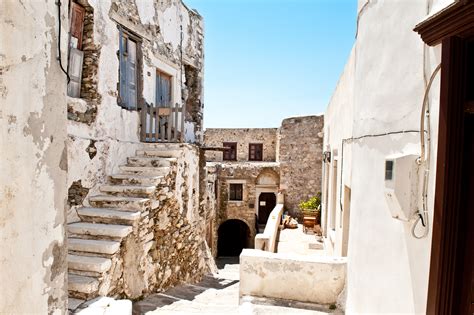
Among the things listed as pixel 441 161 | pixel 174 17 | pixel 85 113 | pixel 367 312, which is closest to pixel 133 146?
pixel 85 113

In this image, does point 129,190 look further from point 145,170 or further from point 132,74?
point 132,74

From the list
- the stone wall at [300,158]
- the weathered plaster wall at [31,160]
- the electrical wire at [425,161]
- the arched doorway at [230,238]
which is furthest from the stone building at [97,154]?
the arched doorway at [230,238]

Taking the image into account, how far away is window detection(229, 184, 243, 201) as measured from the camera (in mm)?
18219

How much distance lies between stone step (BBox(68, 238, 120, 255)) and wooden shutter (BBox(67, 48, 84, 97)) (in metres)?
2.59

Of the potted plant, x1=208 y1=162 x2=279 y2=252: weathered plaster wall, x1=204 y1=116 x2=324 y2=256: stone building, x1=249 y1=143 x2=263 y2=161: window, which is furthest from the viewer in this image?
x1=249 y1=143 x2=263 y2=161: window

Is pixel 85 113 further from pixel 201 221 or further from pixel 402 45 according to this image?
pixel 402 45

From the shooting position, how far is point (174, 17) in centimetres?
852

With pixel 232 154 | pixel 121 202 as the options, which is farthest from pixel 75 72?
pixel 232 154

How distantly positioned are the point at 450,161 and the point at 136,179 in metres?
5.22

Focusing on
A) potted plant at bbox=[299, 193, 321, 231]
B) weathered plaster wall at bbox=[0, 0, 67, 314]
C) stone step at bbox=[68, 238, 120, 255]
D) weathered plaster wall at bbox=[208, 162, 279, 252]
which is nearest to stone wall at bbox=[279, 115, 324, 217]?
potted plant at bbox=[299, 193, 321, 231]

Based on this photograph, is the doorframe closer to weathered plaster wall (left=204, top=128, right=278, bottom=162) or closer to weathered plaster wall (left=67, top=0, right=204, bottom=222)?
weathered plaster wall (left=67, top=0, right=204, bottom=222)

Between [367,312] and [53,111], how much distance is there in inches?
119

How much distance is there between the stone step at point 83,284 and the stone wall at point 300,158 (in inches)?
471

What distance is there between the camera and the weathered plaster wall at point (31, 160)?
1846 mm
